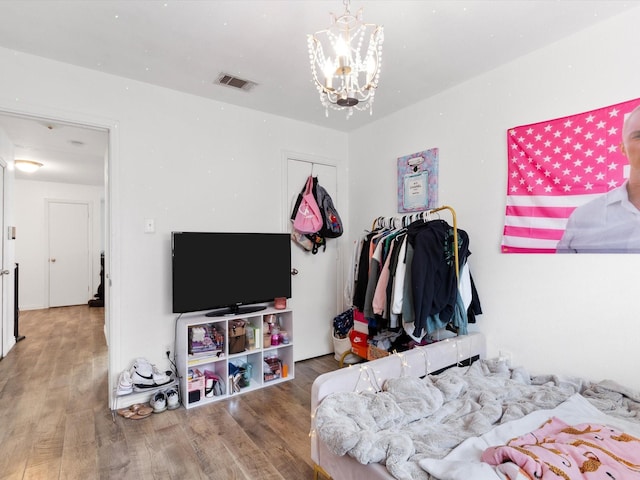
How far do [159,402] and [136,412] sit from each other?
16 cm

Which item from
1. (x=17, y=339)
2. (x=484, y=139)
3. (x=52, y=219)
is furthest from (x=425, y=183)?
(x=52, y=219)

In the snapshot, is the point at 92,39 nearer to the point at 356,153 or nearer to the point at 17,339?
the point at 356,153

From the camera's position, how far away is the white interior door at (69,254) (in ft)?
20.8

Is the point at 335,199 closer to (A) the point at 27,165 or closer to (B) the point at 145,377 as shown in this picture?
(B) the point at 145,377

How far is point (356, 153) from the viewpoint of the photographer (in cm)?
373

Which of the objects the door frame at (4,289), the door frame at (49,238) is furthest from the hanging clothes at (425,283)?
the door frame at (49,238)

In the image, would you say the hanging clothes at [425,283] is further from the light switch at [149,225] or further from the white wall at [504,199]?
the light switch at [149,225]

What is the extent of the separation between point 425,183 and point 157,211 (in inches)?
87.1

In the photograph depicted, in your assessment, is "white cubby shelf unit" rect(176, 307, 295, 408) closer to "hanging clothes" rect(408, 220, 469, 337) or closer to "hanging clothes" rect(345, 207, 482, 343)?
"hanging clothes" rect(345, 207, 482, 343)

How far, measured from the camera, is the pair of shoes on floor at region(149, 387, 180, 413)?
2.45m

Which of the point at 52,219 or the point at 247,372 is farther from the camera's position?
the point at 52,219

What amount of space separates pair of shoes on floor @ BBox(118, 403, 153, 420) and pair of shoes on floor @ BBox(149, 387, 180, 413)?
0.15ft

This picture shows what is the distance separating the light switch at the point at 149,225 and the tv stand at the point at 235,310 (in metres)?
0.80

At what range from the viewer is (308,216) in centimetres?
336
